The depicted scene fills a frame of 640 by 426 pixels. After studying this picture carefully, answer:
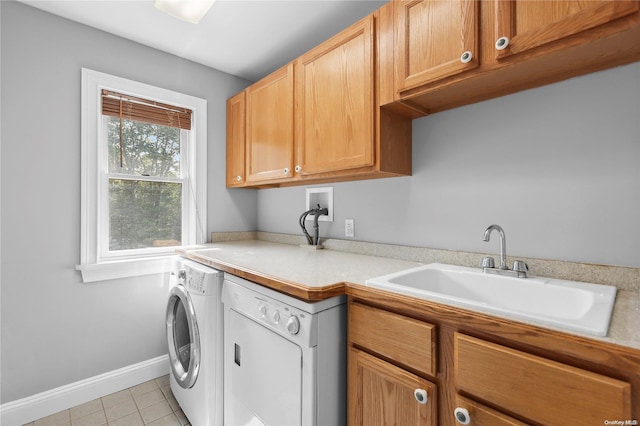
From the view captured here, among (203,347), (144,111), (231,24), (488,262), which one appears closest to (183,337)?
(203,347)

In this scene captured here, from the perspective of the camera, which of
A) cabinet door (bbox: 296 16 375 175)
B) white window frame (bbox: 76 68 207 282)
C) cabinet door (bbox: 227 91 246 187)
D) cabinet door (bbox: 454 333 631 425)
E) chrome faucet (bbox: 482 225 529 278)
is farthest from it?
cabinet door (bbox: 227 91 246 187)

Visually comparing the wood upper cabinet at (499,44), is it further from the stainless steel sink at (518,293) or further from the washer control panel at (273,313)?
the washer control panel at (273,313)

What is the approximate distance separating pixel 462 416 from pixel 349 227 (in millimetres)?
1290

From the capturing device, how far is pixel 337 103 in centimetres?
165

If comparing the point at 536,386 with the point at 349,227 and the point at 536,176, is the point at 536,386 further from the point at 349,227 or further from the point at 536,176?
the point at 349,227

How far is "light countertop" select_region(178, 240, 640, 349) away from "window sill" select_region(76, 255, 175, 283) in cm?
32

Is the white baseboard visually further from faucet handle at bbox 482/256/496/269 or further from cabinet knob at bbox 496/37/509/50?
cabinet knob at bbox 496/37/509/50

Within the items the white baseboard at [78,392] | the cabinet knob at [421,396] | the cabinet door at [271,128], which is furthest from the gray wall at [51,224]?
the cabinet knob at [421,396]

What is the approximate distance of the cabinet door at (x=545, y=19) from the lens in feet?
2.78

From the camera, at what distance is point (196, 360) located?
1.64 metres

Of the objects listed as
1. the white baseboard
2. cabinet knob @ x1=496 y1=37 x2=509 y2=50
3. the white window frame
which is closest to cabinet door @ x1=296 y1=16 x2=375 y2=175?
cabinet knob @ x1=496 y1=37 x2=509 y2=50

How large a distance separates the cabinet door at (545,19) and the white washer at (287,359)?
113 cm

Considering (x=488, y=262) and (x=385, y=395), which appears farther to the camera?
(x=488, y=262)

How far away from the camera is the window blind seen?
2.10 meters
